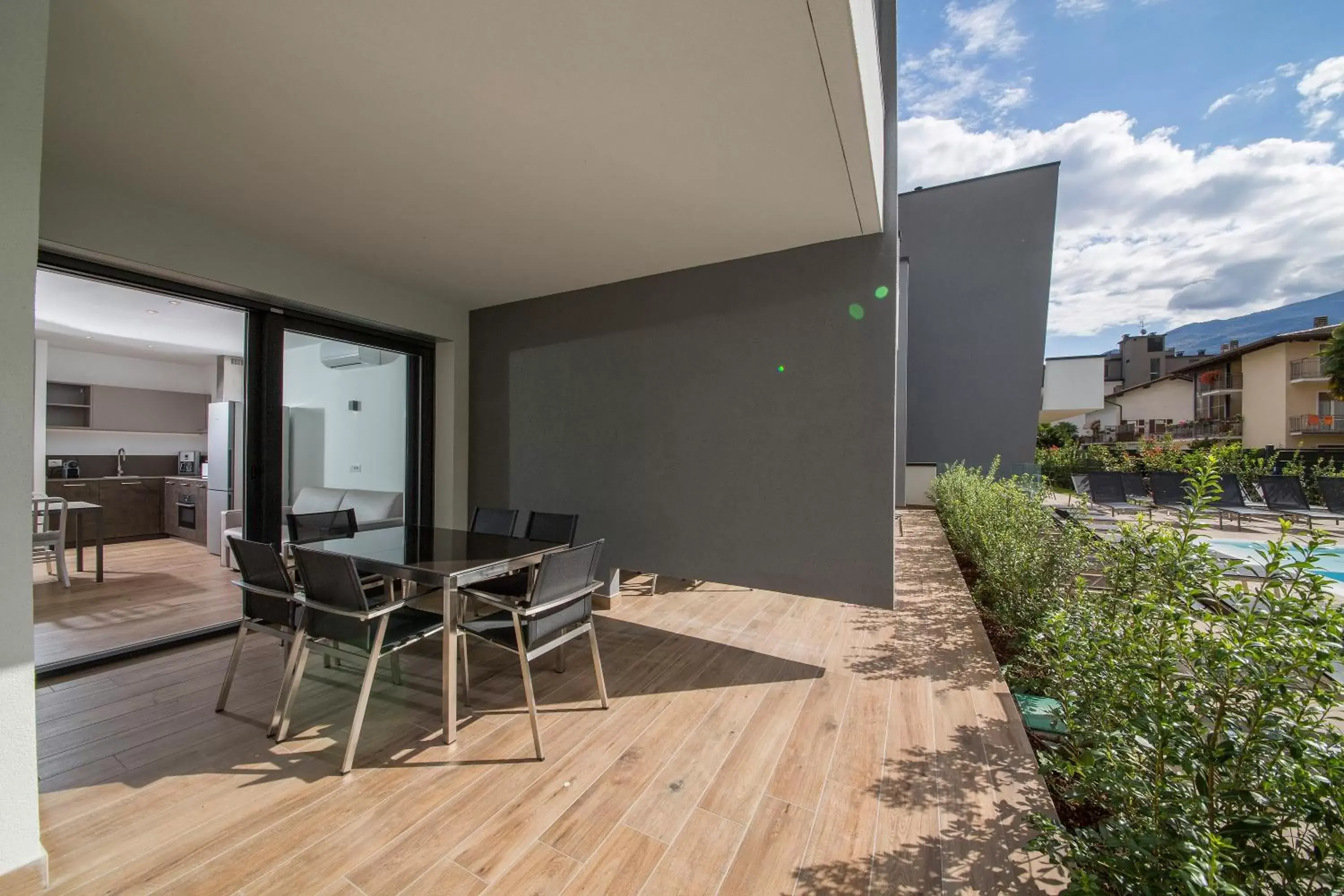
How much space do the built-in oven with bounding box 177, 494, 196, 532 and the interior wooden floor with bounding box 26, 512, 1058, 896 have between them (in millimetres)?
3875

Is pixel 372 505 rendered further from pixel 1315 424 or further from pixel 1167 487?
pixel 1315 424

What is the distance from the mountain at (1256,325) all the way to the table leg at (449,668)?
409 feet

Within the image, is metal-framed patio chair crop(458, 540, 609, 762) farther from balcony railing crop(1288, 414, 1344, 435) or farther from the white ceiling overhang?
balcony railing crop(1288, 414, 1344, 435)

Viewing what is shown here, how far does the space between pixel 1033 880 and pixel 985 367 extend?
460 inches

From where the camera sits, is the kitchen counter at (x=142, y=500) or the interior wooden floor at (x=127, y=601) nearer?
the interior wooden floor at (x=127, y=601)

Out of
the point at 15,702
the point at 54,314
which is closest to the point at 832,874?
the point at 15,702

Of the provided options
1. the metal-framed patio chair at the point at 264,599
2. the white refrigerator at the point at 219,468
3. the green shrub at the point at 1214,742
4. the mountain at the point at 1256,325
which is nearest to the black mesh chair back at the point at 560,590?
the metal-framed patio chair at the point at 264,599

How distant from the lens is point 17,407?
145 cm

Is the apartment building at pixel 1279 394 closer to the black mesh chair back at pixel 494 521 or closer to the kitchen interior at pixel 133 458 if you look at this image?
the black mesh chair back at pixel 494 521

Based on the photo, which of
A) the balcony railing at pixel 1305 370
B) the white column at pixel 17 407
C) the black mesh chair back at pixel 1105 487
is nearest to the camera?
the white column at pixel 17 407

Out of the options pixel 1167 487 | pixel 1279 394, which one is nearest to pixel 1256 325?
pixel 1279 394

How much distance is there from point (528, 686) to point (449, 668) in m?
0.39

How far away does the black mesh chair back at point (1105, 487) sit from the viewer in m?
8.78

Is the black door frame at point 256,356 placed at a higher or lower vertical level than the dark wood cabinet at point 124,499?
higher
